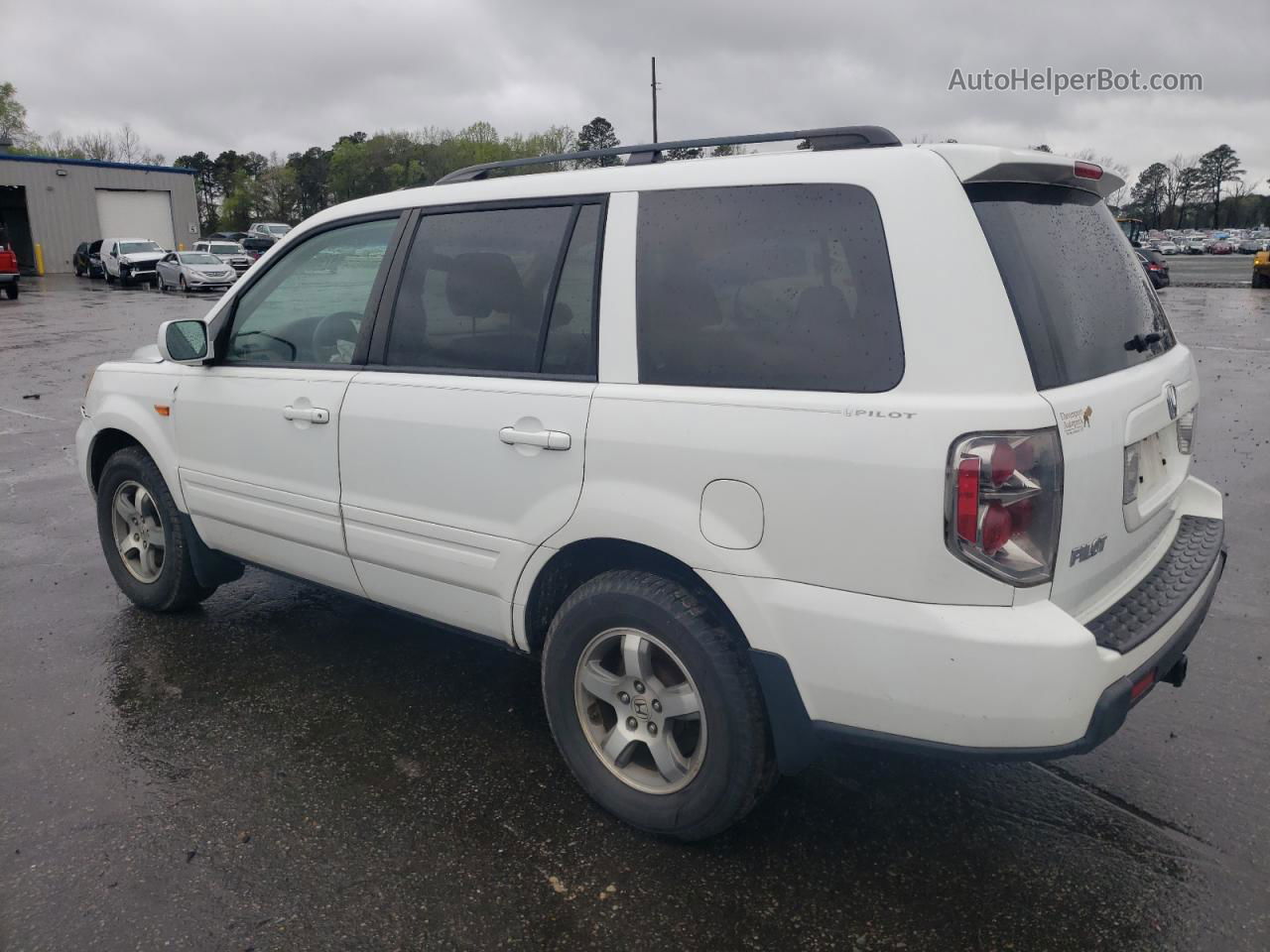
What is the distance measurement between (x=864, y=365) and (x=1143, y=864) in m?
1.64

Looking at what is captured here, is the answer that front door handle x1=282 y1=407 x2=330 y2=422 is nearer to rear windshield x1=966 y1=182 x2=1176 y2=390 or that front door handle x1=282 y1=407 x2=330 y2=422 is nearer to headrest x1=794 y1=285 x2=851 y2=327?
headrest x1=794 y1=285 x2=851 y2=327

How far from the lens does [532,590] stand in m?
3.10

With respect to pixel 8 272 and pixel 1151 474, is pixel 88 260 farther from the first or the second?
pixel 1151 474

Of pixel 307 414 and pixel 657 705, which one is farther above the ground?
pixel 307 414

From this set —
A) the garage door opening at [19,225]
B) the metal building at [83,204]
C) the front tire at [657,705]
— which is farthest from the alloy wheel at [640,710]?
the garage door opening at [19,225]

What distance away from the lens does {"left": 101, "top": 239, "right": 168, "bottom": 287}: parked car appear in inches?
1388

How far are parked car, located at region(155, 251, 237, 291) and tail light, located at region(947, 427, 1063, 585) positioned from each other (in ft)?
107

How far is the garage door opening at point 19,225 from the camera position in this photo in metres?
47.2

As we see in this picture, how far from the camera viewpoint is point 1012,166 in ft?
8.29

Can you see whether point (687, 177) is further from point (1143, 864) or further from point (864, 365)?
point (1143, 864)

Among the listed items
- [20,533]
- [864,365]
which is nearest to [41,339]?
[20,533]

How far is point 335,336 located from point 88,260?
142 ft

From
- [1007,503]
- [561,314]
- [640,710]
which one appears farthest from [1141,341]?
[640,710]

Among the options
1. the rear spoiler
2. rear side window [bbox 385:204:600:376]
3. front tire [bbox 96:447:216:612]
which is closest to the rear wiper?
the rear spoiler
